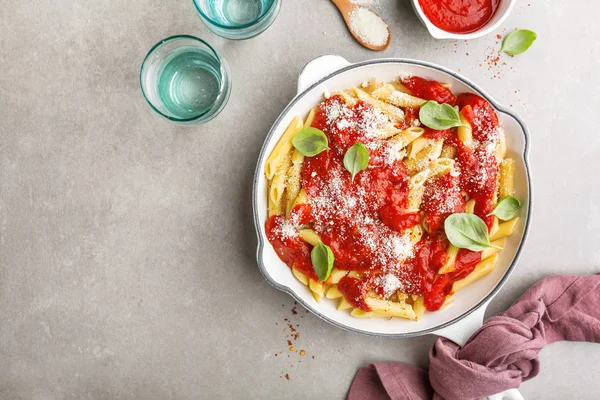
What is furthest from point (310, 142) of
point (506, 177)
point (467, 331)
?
point (467, 331)

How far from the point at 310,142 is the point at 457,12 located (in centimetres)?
79

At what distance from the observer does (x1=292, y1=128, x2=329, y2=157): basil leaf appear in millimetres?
1969

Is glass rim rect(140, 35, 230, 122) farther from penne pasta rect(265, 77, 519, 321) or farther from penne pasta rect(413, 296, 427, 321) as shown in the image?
penne pasta rect(413, 296, 427, 321)

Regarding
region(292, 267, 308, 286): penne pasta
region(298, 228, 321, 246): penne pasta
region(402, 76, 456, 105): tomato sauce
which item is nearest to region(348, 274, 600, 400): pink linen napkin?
region(292, 267, 308, 286): penne pasta

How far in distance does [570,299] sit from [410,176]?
93cm

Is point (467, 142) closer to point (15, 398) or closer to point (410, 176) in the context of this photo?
point (410, 176)

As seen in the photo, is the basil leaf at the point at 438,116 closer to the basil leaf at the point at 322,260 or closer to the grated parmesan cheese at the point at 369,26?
the grated parmesan cheese at the point at 369,26

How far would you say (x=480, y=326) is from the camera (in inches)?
85.2

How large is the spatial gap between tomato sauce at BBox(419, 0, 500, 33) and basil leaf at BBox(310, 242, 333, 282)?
39.3 inches

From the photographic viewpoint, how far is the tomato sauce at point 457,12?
2.07 m

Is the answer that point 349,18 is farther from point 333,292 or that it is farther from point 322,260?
point 333,292

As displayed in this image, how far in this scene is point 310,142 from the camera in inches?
78.4

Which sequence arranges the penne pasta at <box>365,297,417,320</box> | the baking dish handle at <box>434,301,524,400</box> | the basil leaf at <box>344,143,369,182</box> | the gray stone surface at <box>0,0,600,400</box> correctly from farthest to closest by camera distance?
the gray stone surface at <box>0,0,600,400</box>
the baking dish handle at <box>434,301,524,400</box>
the penne pasta at <box>365,297,417,320</box>
the basil leaf at <box>344,143,369,182</box>

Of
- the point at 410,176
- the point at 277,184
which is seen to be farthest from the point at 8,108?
the point at 410,176
